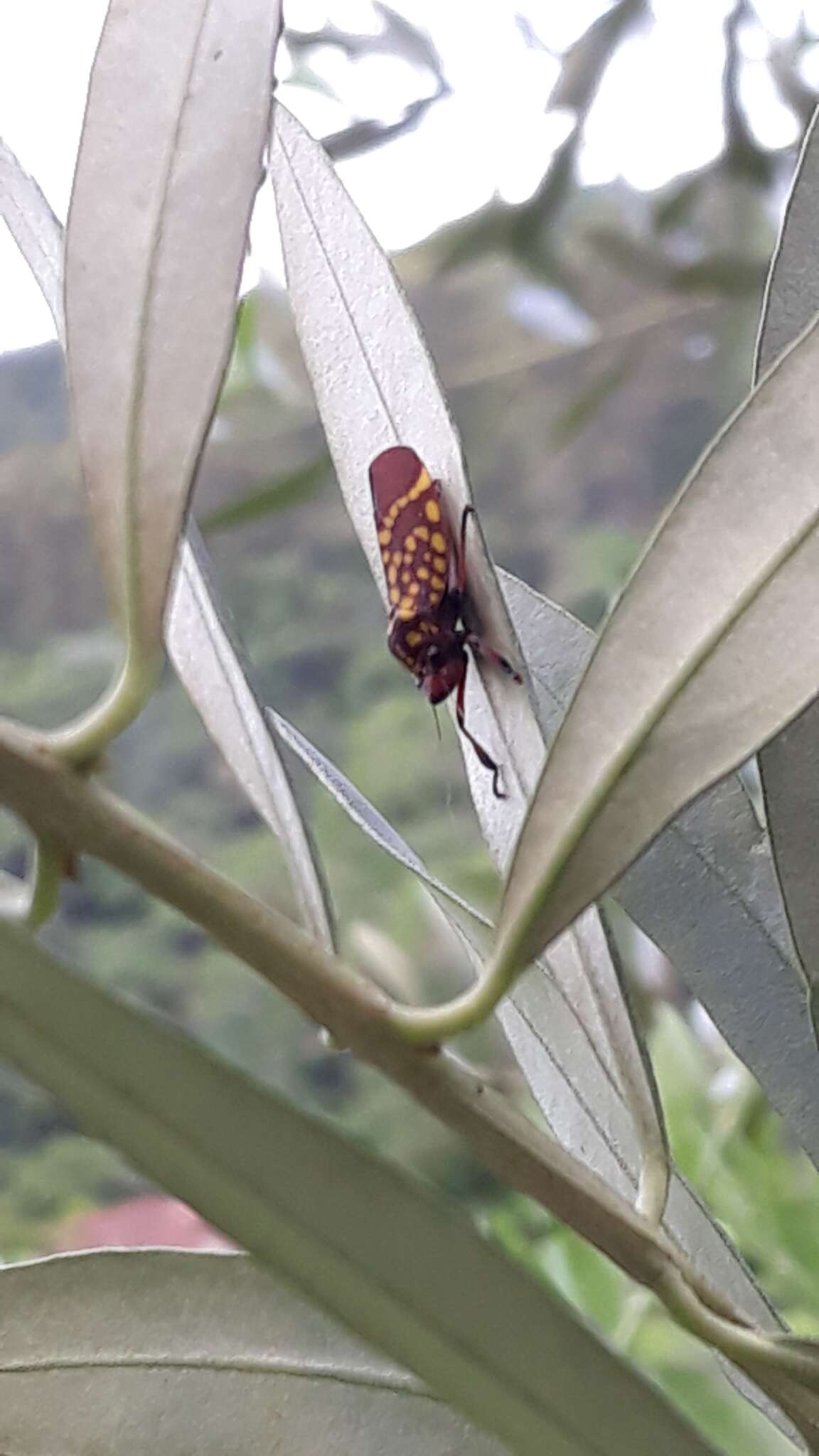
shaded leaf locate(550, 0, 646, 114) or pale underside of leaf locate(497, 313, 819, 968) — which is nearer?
pale underside of leaf locate(497, 313, 819, 968)

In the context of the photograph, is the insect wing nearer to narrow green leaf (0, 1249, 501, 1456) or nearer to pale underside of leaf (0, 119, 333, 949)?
pale underside of leaf (0, 119, 333, 949)

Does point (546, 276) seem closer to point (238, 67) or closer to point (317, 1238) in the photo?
point (238, 67)

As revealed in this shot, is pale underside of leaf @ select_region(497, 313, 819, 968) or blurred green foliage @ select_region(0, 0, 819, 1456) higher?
pale underside of leaf @ select_region(497, 313, 819, 968)

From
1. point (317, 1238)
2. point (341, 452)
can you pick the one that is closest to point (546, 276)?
point (341, 452)

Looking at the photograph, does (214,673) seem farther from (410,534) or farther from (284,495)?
(284,495)

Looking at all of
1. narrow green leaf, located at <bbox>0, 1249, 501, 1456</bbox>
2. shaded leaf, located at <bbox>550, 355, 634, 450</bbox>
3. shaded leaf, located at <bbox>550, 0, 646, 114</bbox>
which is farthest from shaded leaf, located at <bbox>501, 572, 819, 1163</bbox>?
shaded leaf, located at <bbox>550, 0, 646, 114</bbox>

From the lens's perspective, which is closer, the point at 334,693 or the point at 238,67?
the point at 238,67
